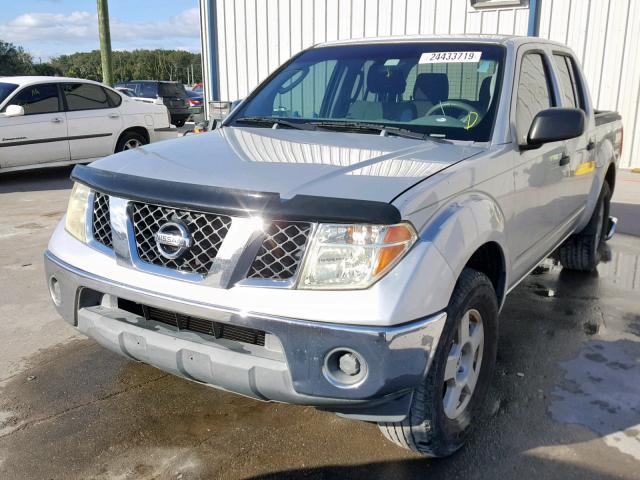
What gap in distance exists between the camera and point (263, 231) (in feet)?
6.94

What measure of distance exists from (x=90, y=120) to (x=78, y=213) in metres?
7.59

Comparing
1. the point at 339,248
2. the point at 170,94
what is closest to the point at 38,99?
the point at 339,248

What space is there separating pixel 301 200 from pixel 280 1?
10837 mm

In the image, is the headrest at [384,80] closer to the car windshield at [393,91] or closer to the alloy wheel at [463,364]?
the car windshield at [393,91]

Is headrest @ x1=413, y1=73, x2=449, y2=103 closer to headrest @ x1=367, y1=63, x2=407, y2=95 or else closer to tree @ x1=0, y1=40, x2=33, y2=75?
headrest @ x1=367, y1=63, x2=407, y2=95

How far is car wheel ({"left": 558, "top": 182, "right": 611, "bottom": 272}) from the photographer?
16.2 feet

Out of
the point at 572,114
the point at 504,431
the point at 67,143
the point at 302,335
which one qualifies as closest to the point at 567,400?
the point at 504,431

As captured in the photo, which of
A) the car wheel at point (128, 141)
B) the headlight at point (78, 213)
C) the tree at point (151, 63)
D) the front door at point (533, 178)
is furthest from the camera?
the tree at point (151, 63)

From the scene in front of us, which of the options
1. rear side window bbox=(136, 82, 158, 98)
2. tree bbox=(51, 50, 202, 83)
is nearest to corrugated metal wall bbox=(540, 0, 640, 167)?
rear side window bbox=(136, 82, 158, 98)

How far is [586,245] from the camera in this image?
4.98 m

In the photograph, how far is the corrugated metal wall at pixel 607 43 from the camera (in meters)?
9.56

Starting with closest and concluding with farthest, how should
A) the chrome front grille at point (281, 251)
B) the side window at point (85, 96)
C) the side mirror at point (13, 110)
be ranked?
1. the chrome front grille at point (281, 251)
2. the side mirror at point (13, 110)
3. the side window at point (85, 96)

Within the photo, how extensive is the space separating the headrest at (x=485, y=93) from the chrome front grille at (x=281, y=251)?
151 centimetres

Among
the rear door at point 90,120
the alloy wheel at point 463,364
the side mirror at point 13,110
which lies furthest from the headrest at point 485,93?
the rear door at point 90,120
